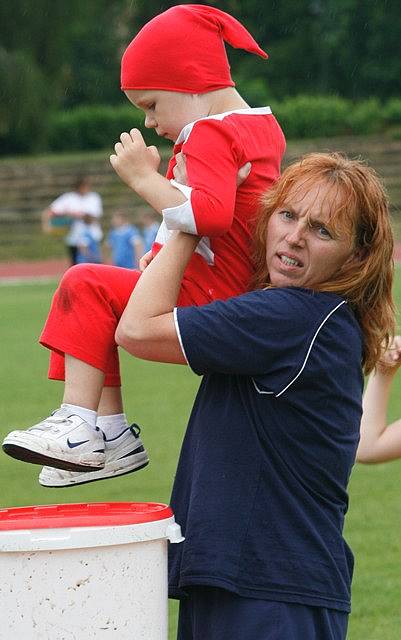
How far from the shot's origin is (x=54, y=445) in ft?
10.8

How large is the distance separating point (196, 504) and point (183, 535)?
10 cm

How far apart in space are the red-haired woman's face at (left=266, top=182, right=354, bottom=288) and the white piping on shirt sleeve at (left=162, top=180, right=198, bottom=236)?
0.59 ft

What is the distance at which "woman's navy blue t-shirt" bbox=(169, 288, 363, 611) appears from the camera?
301cm

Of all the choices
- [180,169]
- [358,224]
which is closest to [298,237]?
[358,224]

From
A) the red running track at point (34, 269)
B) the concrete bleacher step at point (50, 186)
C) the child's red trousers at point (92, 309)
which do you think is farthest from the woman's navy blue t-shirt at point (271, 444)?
the concrete bleacher step at point (50, 186)

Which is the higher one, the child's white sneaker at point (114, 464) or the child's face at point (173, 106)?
the child's face at point (173, 106)

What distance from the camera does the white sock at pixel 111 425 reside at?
349 cm

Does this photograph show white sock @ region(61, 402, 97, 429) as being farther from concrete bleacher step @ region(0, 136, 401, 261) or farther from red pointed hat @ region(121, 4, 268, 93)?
concrete bleacher step @ region(0, 136, 401, 261)

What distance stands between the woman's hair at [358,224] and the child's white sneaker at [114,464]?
2.20 feet

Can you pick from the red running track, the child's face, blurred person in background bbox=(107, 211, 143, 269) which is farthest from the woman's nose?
the red running track

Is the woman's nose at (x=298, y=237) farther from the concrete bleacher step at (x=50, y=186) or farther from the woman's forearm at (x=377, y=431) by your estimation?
the concrete bleacher step at (x=50, y=186)

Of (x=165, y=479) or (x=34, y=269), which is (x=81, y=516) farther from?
(x=34, y=269)

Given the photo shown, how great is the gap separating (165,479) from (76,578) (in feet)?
17.6

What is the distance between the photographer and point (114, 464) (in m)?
3.45
